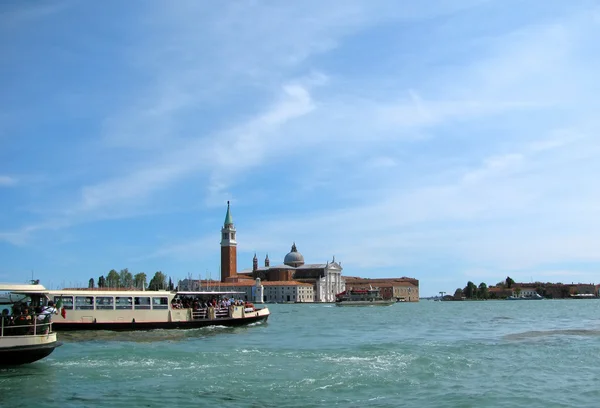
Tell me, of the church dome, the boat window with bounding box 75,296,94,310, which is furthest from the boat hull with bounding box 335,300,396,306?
the boat window with bounding box 75,296,94,310

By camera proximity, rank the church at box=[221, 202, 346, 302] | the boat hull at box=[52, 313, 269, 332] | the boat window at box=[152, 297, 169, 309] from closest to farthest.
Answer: the boat hull at box=[52, 313, 269, 332], the boat window at box=[152, 297, 169, 309], the church at box=[221, 202, 346, 302]

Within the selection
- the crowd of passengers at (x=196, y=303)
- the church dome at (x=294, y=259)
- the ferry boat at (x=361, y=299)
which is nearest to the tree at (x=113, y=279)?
the ferry boat at (x=361, y=299)

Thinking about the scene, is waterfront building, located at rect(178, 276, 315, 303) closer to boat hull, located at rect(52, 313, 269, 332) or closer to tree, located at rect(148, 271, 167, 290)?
tree, located at rect(148, 271, 167, 290)

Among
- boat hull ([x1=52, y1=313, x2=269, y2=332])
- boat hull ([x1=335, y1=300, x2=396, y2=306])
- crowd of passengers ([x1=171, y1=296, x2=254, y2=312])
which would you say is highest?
crowd of passengers ([x1=171, y1=296, x2=254, y2=312])

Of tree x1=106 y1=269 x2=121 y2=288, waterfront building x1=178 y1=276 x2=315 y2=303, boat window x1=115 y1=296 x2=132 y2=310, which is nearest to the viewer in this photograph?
boat window x1=115 y1=296 x2=132 y2=310

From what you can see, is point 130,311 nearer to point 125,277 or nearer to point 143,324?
point 143,324

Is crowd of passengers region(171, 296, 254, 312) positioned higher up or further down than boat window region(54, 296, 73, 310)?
further down

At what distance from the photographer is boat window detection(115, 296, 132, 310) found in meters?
35.1

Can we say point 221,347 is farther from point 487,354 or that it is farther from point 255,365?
point 487,354

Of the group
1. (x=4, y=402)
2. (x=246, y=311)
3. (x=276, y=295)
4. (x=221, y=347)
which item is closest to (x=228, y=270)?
(x=276, y=295)

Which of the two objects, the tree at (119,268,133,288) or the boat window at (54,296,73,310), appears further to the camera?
the tree at (119,268,133,288)

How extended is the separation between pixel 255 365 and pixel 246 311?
834 inches

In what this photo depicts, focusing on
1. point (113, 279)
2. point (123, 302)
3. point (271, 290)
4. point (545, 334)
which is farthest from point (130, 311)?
point (271, 290)

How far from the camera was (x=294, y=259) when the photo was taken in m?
190
